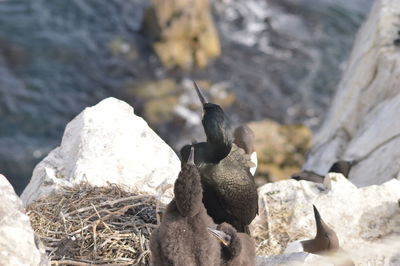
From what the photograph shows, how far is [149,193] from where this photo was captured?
6.61 m

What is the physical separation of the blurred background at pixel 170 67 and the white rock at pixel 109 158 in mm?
6735

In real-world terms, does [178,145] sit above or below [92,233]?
above

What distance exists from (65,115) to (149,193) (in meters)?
9.34

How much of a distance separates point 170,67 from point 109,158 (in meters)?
10.7

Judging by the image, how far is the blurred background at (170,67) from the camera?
49.7 feet

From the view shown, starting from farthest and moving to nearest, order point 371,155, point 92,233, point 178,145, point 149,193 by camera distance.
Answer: point 178,145 → point 371,155 → point 149,193 → point 92,233

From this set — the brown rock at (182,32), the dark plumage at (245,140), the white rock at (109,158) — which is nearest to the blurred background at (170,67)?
the brown rock at (182,32)

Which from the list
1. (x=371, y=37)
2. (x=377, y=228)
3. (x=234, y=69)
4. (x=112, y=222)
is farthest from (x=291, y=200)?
(x=234, y=69)

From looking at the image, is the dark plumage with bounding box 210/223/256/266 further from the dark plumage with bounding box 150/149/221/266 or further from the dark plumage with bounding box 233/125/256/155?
the dark plumage with bounding box 233/125/256/155

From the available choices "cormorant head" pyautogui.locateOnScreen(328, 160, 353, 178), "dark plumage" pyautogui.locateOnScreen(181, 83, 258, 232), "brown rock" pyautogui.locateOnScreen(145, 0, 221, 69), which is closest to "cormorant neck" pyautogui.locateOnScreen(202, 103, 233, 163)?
"dark plumage" pyautogui.locateOnScreen(181, 83, 258, 232)

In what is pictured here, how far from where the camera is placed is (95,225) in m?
5.69

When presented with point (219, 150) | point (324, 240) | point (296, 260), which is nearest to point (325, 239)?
point (324, 240)

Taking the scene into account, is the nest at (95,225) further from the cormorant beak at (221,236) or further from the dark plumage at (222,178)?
the cormorant beak at (221,236)

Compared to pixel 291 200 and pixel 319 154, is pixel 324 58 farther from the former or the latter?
pixel 291 200
